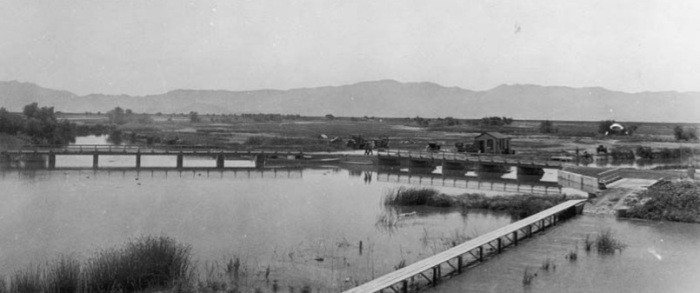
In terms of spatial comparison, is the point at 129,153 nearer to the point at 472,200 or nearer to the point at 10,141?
the point at 10,141

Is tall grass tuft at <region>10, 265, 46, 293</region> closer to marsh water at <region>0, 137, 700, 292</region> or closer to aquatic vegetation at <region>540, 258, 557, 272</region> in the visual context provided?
marsh water at <region>0, 137, 700, 292</region>

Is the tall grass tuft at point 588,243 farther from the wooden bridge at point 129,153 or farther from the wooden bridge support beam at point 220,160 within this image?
the wooden bridge support beam at point 220,160

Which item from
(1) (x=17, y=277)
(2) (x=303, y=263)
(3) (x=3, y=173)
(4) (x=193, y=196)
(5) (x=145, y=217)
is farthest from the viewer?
(3) (x=3, y=173)

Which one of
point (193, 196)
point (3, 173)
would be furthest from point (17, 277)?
point (3, 173)

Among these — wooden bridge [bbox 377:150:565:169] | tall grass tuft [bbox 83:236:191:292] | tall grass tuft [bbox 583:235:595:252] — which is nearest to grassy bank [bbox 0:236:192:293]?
tall grass tuft [bbox 83:236:191:292]

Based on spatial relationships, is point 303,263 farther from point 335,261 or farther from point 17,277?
point 17,277

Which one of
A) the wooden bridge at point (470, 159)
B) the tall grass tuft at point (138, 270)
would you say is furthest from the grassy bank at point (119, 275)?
the wooden bridge at point (470, 159)

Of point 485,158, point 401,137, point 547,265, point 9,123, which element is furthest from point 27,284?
point 401,137
